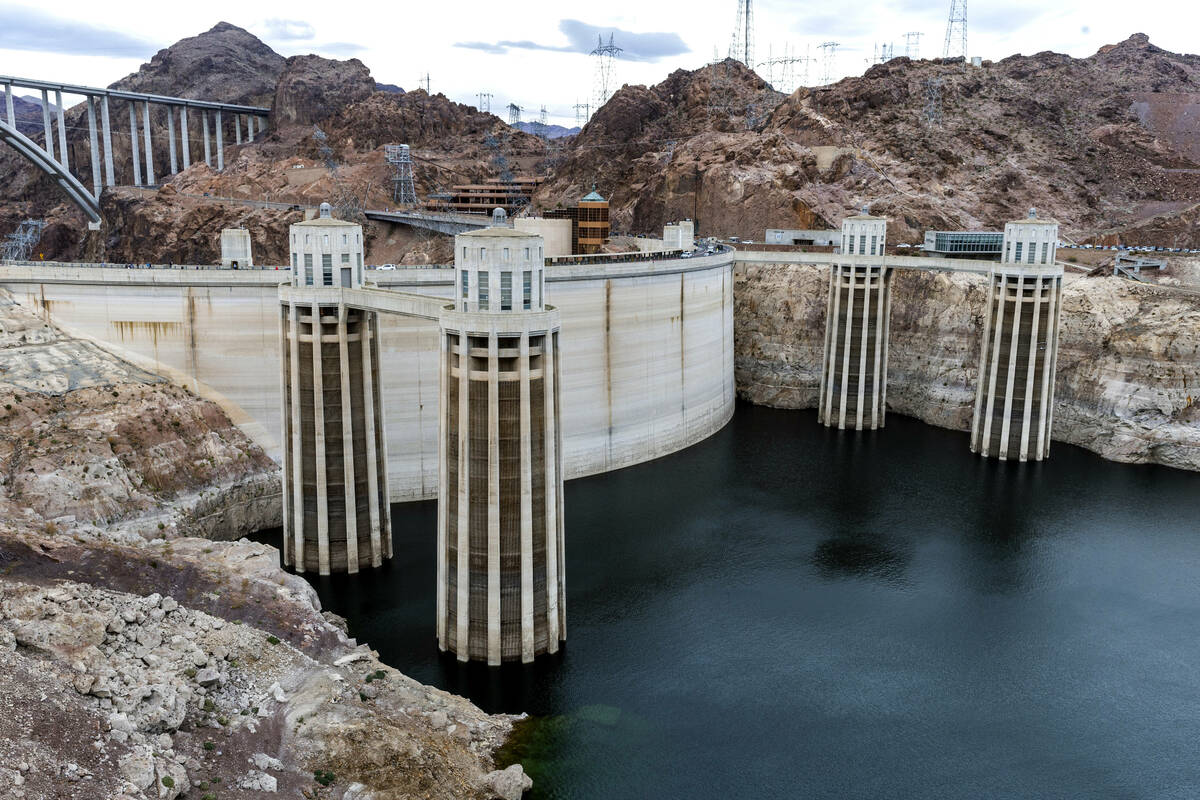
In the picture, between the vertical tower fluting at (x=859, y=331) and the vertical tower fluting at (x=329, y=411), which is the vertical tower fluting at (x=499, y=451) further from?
the vertical tower fluting at (x=859, y=331)

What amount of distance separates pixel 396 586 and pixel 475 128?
133 m

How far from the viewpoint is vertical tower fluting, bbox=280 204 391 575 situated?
4616 cm

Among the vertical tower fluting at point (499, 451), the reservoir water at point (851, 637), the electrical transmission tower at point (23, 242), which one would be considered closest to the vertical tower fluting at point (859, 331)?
the reservoir water at point (851, 637)

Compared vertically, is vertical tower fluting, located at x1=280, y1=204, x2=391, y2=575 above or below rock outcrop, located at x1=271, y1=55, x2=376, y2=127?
below

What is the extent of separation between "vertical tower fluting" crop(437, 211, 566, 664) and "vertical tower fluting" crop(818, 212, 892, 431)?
157ft

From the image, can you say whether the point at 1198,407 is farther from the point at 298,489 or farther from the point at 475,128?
the point at 475,128

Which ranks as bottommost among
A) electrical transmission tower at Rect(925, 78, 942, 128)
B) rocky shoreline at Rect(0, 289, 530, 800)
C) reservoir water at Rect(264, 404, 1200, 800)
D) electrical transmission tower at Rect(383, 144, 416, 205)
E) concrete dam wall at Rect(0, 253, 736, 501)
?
reservoir water at Rect(264, 404, 1200, 800)

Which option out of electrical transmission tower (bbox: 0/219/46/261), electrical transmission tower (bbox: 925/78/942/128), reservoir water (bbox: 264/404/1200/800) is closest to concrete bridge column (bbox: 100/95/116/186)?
electrical transmission tower (bbox: 0/219/46/261)

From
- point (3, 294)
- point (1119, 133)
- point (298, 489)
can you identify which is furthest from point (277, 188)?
point (1119, 133)

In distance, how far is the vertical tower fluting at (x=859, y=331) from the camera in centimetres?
8031

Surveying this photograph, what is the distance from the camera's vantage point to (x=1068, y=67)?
139250 millimetres

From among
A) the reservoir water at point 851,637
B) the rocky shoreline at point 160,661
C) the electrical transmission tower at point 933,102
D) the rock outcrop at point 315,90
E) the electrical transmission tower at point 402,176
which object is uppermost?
the rock outcrop at point 315,90

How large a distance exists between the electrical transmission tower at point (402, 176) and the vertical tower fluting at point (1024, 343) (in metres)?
91.3

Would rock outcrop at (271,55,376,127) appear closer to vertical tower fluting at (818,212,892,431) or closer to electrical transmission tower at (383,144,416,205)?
electrical transmission tower at (383,144,416,205)
